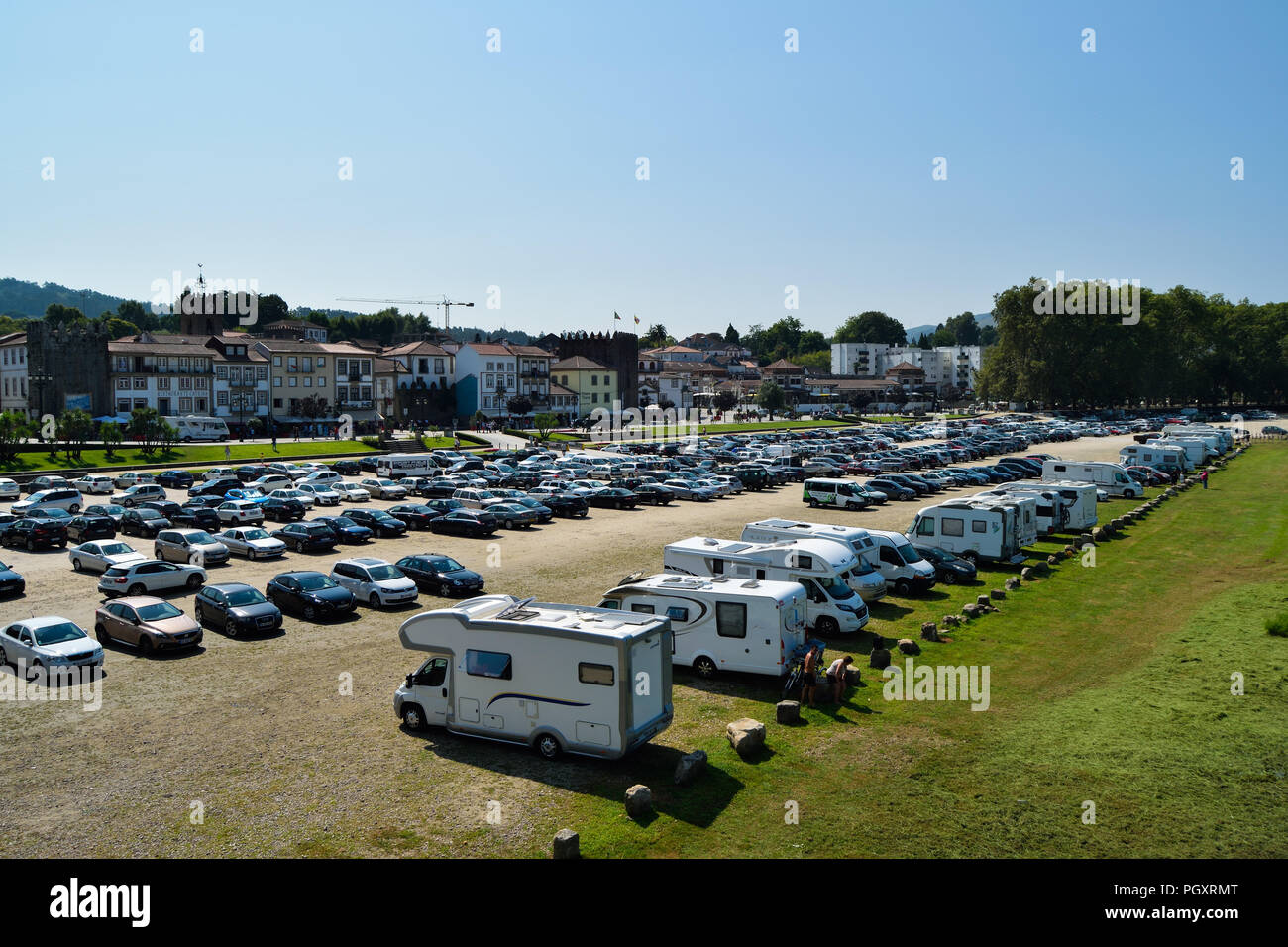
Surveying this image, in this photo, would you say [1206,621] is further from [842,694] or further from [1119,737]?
[842,694]

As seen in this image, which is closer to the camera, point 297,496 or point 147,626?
point 147,626

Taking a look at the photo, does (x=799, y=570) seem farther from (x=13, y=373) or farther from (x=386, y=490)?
(x=13, y=373)

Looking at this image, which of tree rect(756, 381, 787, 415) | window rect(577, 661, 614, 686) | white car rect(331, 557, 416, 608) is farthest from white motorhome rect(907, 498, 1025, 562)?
tree rect(756, 381, 787, 415)

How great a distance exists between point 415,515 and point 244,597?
17877 millimetres

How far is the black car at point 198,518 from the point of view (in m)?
39.6

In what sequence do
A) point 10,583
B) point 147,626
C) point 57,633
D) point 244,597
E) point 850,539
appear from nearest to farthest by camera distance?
point 57,633 → point 147,626 → point 244,597 → point 850,539 → point 10,583

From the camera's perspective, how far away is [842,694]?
1814 centimetres

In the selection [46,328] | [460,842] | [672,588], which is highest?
[46,328]

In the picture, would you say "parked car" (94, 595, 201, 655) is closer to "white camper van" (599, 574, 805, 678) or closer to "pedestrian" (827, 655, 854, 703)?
"white camper van" (599, 574, 805, 678)

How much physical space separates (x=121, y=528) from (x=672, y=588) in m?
31.1

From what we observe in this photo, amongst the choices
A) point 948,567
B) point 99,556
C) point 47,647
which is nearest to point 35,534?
point 99,556

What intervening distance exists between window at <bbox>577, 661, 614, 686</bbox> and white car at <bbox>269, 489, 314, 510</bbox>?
32.5 metres

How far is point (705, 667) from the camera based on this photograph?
1934 cm

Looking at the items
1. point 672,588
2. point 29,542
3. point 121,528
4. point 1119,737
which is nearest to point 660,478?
point 121,528
